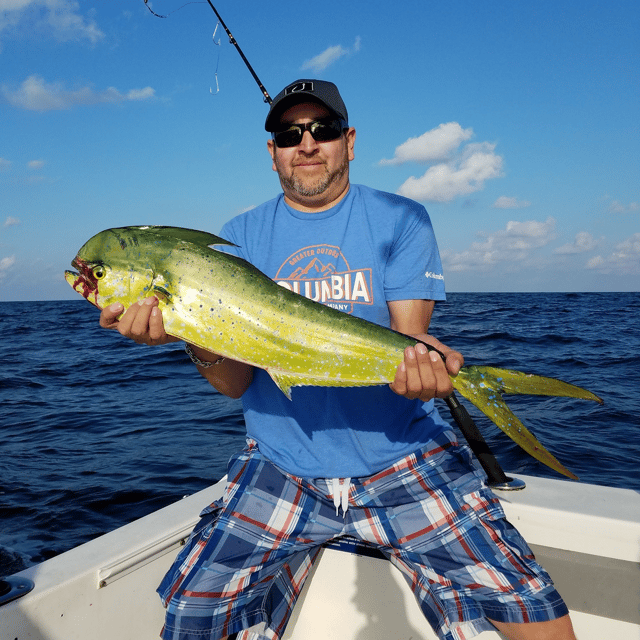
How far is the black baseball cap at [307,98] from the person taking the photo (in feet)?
9.74

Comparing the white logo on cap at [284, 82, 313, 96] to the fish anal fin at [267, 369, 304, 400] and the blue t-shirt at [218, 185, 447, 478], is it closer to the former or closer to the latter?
the blue t-shirt at [218, 185, 447, 478]

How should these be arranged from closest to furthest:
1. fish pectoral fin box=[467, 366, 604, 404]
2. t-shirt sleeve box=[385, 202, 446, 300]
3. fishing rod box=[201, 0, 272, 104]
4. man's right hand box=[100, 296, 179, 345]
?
fish pectoral fin box=[467, 366, 604, 404] → man's right hand box=[100, 296, 179, 345] → t-shirt sleeve box=[385, 202, 446, 300] → fishing rod box=[201, 0, 272, 104]

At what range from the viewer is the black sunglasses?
2965mm

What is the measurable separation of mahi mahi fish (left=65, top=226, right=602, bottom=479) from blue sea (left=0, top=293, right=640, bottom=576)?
1.49m

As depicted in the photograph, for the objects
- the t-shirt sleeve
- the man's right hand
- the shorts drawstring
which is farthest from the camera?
the t-shirt sleeve

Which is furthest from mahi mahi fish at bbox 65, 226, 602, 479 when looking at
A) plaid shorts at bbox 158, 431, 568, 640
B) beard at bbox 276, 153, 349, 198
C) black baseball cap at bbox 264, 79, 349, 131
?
black baseball cap at bbox 264, 79, 349, 131

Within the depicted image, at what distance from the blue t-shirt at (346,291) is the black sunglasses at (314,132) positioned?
0.33m

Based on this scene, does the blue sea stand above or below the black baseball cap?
below

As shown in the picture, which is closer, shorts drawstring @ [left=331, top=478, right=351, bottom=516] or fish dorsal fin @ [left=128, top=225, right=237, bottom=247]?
fish dorsal fin @ [left=128, top=225, right=237, bottom=247]

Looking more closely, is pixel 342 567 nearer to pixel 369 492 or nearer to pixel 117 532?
pixel 369 492

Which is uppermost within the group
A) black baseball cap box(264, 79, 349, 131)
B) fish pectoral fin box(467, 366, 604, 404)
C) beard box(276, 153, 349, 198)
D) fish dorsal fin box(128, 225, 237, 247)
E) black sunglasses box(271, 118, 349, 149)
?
black baseball cap box(264, 79, 349, 131)

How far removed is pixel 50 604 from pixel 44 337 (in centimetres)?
2639

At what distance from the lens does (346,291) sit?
2836mm

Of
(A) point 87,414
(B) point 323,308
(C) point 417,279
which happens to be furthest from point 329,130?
(A) point 87,414
